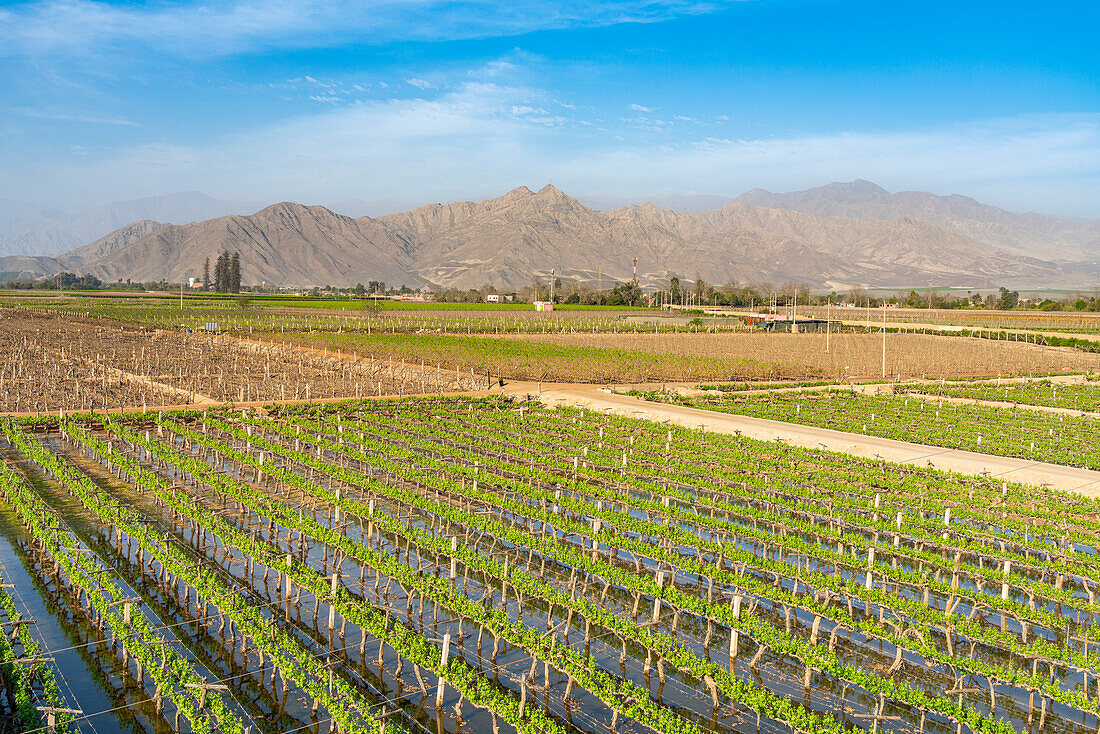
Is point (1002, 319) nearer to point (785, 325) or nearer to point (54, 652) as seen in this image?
point (785, 325)

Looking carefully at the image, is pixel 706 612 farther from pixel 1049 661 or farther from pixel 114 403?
pixel 114 403

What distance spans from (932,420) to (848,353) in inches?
1432

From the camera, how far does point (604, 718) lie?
444 inches

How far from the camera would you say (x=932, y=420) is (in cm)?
3366

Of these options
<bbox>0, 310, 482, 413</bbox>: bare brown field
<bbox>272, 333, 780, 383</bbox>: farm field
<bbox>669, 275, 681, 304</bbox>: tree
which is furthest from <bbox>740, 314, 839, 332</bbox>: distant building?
<bbox>669, 275, 681, 304</bbox>: tree

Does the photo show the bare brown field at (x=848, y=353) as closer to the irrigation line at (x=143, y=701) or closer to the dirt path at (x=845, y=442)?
the dirt path at (x=845, y=442)

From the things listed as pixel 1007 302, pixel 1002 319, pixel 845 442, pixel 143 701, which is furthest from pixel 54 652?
pixel 1007 302

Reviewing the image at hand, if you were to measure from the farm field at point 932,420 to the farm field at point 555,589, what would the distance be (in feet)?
19.9

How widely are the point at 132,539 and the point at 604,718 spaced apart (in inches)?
444

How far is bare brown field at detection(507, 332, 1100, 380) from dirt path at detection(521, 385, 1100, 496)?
39.6ft

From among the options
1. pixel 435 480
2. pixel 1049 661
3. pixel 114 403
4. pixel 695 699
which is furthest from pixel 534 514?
pixel 114 403

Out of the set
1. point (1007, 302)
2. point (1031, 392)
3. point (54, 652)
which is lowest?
A: point (54, 652)

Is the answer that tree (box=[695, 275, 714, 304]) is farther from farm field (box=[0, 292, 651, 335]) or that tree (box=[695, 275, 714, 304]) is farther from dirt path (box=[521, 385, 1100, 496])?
dirt path (box=[521, 385, 1100, 496])

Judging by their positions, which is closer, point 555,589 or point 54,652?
point 54,652
